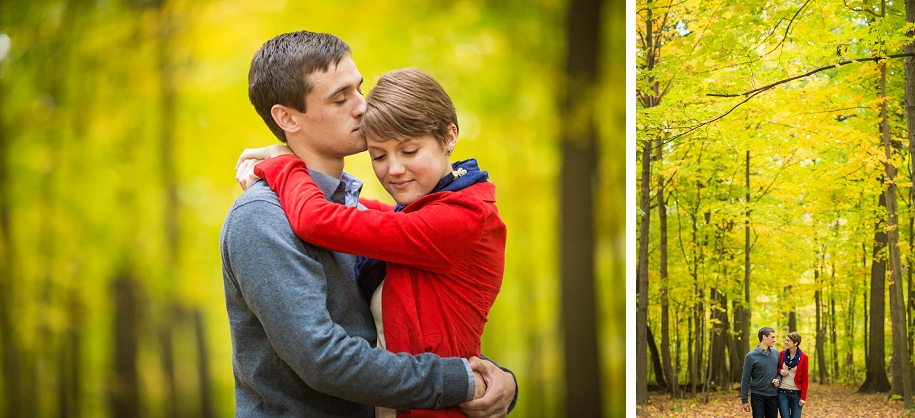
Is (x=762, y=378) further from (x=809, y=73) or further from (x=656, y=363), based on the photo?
(x=809, y=73)

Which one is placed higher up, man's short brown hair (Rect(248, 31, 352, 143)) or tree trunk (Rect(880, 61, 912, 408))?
man's short brown hair (Rect(248, 31, 352, 143))

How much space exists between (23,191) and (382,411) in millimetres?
4978

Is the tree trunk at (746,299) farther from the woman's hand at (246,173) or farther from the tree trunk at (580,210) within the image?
the woman's hand at (246,173)

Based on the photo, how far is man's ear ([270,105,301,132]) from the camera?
154cm

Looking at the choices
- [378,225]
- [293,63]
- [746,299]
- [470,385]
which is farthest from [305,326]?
[746,299]

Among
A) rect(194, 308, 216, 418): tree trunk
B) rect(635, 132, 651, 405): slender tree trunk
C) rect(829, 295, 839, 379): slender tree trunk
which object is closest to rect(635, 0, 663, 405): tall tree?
rect(635, 132, 651, 405): slender tree trunk

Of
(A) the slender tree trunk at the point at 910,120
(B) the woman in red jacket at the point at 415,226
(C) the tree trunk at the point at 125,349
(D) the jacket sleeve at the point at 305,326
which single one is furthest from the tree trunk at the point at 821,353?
(C) the tree trunk at the point at 125,349

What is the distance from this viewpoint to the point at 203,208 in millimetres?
5324

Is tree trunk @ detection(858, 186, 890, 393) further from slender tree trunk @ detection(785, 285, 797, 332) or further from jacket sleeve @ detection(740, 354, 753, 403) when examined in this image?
jacket sleeve @ detection(740, 354, 753, 403)

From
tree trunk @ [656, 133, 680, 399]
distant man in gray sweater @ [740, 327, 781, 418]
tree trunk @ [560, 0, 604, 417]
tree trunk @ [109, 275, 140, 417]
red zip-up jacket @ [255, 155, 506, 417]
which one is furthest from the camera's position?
tree trunk @ [560, 0, 604, 417]

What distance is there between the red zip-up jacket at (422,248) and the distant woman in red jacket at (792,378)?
362 centimetres

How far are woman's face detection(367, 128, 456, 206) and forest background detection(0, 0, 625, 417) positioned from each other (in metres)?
3.80

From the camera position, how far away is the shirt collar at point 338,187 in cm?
157

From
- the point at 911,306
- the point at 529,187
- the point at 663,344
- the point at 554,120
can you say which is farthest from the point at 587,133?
the point at 911,306
